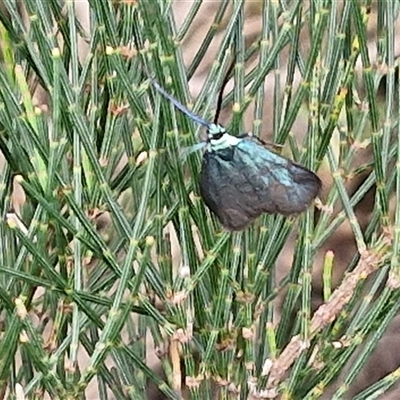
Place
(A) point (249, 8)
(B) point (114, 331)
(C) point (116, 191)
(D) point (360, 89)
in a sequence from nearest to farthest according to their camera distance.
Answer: (B) point (114, 331), (C) point (116, 191), (D) point (360, 89), (A) point (249, 8)

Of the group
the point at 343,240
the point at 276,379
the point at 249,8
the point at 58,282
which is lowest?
the point at 343,240

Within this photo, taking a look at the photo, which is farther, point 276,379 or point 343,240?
point 343,240

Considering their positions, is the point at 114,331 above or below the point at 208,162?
below

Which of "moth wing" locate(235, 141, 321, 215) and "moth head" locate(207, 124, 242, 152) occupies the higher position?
"moth head" locate(207, 124, 242, 152)

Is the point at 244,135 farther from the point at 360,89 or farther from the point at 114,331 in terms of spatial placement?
the point at 360,89

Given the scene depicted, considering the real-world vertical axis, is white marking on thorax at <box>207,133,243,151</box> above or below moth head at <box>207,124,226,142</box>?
below

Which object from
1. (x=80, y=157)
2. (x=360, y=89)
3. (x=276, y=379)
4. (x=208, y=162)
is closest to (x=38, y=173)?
(x=80, y=157)
